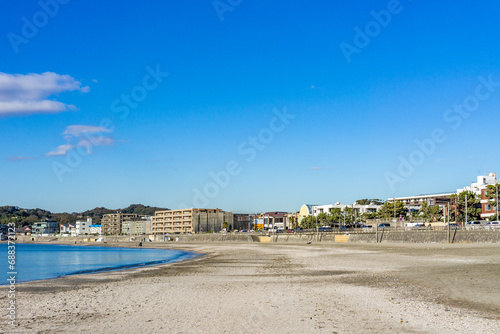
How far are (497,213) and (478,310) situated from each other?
260ft

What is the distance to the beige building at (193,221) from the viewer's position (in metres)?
187

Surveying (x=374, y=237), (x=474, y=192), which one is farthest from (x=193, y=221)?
(x=374, y=237)

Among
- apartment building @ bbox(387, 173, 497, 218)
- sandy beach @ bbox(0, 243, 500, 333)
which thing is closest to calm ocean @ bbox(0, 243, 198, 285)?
sandy beach @ bbox(0, 243, 500, 333)

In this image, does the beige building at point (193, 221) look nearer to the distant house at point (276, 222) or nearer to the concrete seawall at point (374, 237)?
the distant house at point (276, 222)

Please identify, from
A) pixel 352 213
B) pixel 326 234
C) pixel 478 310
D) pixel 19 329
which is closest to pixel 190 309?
pixel 19 329

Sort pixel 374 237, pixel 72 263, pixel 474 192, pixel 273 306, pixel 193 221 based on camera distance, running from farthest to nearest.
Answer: pixel 193 221, pixel 474 192, pixel 374 237, pixel 72 263, pixel 273 306

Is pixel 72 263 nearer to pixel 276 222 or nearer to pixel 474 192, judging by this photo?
pixel 474 192

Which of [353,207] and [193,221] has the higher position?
[353,207]

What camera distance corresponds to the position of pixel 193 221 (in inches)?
7283

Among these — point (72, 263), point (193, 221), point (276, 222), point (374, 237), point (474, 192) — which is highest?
point (474, 192)

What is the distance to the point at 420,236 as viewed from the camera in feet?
217

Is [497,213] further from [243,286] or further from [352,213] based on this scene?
[243,286]

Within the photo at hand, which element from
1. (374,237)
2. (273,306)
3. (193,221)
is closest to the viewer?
(273,306)

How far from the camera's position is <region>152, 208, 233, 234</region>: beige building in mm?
186625
